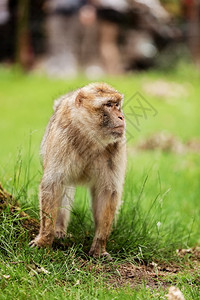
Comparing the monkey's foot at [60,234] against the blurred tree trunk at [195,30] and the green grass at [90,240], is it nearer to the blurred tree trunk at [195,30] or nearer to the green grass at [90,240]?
the green grass at [90,240]

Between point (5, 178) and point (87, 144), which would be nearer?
point (87, 144)

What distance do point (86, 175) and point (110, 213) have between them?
333mm

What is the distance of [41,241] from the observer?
12.4 feet

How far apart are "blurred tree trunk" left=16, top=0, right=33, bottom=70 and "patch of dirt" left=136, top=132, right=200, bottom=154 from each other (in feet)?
31.3

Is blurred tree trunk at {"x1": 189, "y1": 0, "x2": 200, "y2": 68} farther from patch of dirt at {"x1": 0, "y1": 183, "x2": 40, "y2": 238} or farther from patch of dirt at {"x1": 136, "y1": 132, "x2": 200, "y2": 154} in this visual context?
patch of dirt at {"x1": 0, "y1": 183, "x2": 40, "y2": 238}

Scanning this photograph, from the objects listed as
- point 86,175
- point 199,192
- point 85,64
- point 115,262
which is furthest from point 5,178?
point 85,64

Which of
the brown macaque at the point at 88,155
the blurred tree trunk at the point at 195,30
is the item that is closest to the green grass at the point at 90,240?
the brown macaque at the point at 88,155

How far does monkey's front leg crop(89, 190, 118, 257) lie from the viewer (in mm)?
3884

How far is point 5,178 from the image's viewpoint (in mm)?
4680

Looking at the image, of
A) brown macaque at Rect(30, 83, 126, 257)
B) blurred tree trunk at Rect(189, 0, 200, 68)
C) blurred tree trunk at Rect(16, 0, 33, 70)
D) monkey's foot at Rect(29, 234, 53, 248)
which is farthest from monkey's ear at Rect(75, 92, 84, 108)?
blurred tree trunk at Rect(189, 0, 200, 68)

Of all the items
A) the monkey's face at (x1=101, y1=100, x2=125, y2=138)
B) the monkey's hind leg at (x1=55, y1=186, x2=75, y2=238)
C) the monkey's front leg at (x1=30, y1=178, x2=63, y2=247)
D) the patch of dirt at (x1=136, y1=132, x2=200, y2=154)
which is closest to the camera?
the monkey's face at (x1=101, y1=100, x2=125, y2=138)

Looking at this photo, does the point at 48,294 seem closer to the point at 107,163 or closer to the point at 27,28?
the point at 107,163

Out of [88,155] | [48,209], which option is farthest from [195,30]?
[48,209]

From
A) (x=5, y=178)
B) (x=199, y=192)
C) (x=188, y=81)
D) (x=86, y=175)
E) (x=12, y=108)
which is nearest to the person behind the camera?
(x=86, y=175)
